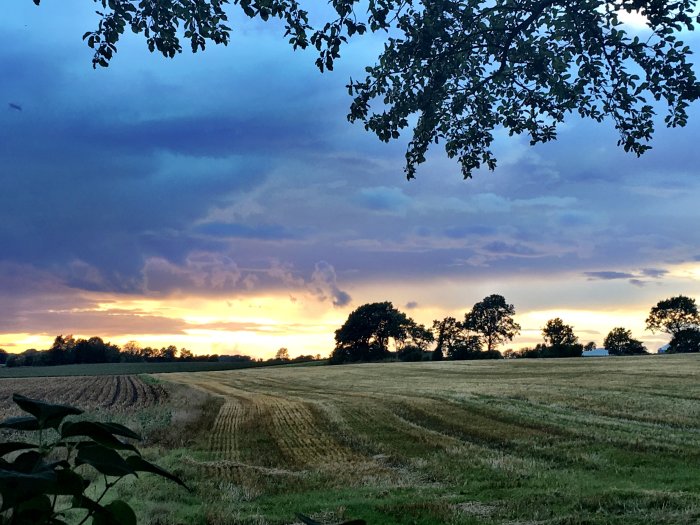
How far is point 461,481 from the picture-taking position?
12.0 metres

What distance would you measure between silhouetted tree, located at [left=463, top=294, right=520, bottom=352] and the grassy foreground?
90.7 meters

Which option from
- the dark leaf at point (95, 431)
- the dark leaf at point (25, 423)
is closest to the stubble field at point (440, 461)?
the dark leaf at point (25, 423)

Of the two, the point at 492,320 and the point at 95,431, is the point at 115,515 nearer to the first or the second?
the point at 95,431

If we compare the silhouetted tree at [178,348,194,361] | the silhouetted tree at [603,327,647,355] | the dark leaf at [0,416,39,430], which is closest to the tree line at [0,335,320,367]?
the silhouetted tree at [178,348,194,361]

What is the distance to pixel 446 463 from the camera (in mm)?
14109

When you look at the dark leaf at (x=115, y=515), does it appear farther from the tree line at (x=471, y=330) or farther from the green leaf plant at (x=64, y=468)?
the tree line at (x=471, y=330)

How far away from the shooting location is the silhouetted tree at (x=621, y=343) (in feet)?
351

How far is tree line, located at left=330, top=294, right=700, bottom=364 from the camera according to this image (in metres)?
106

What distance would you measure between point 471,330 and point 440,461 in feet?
352

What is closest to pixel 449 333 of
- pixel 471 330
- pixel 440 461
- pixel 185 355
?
pixel 471 330

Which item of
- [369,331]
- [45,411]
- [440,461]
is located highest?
[369,331]

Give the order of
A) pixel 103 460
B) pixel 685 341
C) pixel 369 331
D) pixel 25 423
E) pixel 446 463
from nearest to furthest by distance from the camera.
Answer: pixel 103 460 → pixel 25 423 → pixel 446 463 → pixel 685 341 → pixel 369 331

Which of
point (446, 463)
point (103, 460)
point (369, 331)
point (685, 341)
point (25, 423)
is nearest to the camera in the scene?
point (103, 460)

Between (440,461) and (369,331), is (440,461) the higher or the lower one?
the lower one
